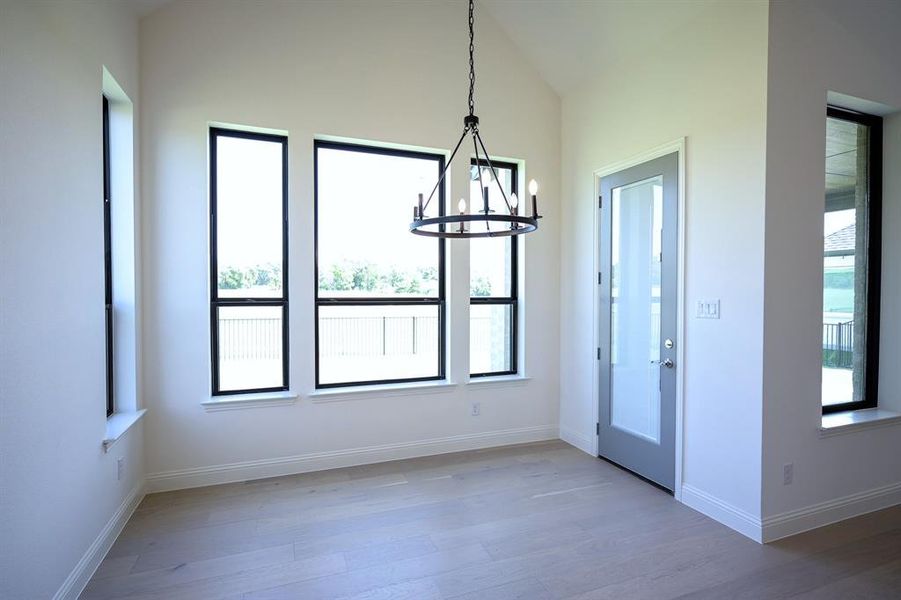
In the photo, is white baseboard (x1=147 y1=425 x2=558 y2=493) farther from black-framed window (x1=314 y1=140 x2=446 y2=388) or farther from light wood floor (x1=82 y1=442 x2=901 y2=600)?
black-framed window (x1=314 y1=140 x2=446 y2=388)

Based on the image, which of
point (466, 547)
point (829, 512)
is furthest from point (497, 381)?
point (829, 512)

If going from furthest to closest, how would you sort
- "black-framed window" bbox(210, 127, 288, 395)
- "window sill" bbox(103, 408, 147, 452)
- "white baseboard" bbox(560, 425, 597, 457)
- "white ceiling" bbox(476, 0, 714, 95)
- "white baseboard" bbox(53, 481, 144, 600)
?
1. "white baseboard" bbox(560, 425, 597, 457)
2. "black-framed window" bbox(210, 127, 288, 395)
3. "white ceiling" bbox(476, 0, 714, 95)
4. "window sill" bbox(103, 408, 147, 452)
5. "white baseboard" bbox(53, 481, 144, 600)

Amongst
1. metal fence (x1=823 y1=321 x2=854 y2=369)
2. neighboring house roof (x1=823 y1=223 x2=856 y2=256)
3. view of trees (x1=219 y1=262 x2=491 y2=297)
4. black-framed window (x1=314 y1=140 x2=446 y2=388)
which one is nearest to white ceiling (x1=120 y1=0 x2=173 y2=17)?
black-framed window (x1=314 y1=140 x2=446 y2=388)

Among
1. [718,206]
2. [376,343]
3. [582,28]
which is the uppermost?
[582,28]

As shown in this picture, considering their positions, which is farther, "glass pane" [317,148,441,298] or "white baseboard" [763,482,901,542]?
"glass pane" [317,148,441,298]

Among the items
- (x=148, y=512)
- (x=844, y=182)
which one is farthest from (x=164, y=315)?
(x=844, y=182)

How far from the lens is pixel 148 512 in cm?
295

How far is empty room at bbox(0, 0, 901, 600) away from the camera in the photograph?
2.19 m

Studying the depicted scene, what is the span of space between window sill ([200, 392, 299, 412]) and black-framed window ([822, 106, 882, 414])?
153 inches

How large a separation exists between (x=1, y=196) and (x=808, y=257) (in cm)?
400

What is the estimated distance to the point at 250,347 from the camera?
354cm

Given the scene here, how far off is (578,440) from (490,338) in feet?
4.13

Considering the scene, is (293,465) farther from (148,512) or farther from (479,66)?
(479,66)

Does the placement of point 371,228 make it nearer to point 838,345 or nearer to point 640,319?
point 640,319
